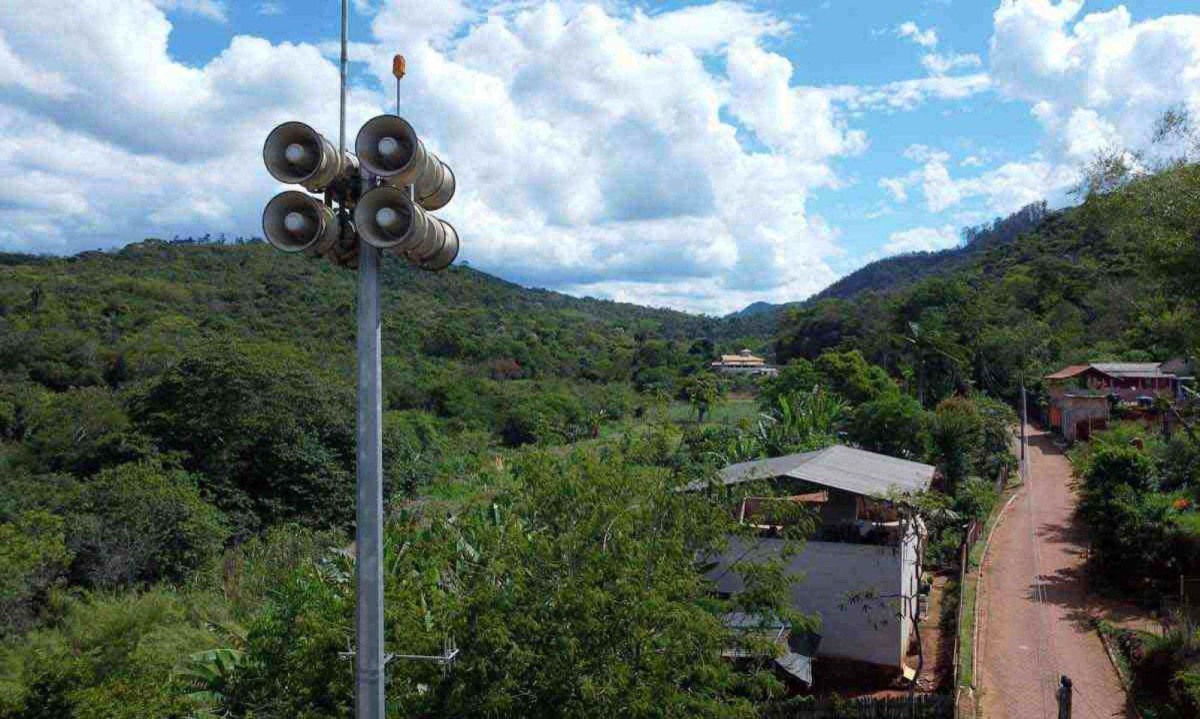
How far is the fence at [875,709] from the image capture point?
40.0ft

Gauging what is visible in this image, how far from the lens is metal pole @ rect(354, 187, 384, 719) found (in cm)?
403

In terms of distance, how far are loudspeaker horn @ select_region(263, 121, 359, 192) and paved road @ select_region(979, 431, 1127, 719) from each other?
1278cm

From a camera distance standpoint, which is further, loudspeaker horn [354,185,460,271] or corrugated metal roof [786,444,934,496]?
corrugated metal roof [786,444,934,496]

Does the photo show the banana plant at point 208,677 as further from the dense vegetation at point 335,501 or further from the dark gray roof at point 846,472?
the dark gray roof at point 846,472

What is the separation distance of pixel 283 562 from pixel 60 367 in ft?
79.5

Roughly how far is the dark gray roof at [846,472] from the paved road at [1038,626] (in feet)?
9.61

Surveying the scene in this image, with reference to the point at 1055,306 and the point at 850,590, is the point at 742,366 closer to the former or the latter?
the point at 1055,306

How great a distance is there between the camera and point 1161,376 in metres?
38.2

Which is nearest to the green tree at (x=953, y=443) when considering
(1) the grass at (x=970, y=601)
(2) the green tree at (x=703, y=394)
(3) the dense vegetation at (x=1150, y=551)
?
(1) the grass at (x=970, y=601)

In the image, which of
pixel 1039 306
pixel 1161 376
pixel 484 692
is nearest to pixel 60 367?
pixel 484 692

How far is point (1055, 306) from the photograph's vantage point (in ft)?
182

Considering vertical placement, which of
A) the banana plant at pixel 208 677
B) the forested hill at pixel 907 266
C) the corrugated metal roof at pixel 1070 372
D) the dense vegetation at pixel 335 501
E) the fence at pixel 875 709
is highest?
the forested hill at pixel 907 266

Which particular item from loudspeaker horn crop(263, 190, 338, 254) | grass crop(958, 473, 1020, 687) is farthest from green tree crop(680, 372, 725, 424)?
loudspeaker horn crop(263, 190, 338, 254)

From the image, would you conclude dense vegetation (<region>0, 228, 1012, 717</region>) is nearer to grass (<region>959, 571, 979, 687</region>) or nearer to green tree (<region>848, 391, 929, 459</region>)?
green tree (<region>848, 391, 929, 459</region>)
